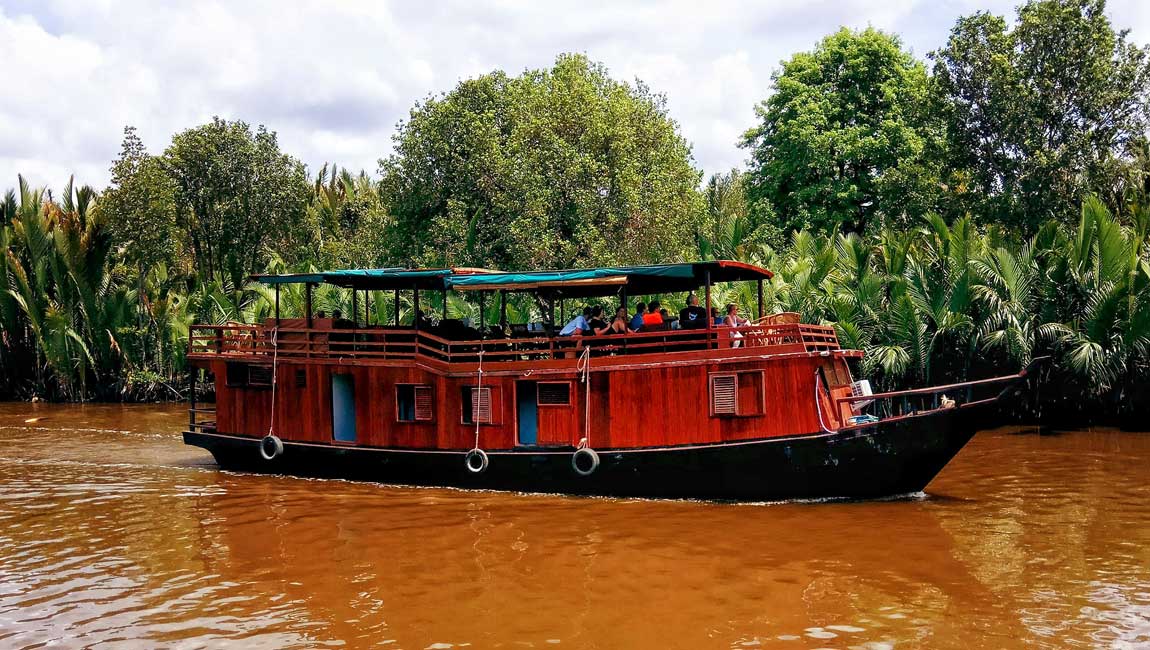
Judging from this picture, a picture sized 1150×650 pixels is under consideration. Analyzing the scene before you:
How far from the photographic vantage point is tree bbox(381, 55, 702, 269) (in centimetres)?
2738

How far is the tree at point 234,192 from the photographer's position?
101 ft

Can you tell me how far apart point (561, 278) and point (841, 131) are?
2287 centimetres

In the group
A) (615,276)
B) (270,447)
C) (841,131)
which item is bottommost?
(270,447)

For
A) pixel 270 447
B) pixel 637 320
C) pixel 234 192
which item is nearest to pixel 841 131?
pixel 234 192

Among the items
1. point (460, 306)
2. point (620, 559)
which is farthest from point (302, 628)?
point (460, 306)

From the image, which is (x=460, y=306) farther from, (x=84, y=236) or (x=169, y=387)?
(x=84, y=236)

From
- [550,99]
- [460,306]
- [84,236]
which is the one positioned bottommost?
[460,306]

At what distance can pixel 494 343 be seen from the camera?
14914 mm

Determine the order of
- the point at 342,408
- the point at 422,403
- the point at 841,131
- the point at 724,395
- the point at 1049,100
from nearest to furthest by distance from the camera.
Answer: the point at 724,395
the point at 422,403
the point at 342,408
the point at 1049,100
the point at 841,131

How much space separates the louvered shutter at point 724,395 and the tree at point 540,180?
43.0 feet

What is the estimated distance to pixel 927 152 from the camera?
88.7 ft

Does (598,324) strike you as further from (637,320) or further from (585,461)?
(585,461)

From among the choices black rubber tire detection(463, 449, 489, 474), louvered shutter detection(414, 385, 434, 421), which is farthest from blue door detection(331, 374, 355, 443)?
black rubber tire detection(463, 449, 489, 474)

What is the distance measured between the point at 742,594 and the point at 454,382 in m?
6.91
